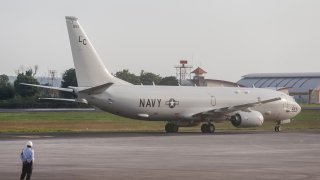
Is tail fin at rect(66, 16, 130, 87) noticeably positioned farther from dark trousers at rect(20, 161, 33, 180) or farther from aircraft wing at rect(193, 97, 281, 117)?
dark trousers at rect(20, 161, 33, 180)

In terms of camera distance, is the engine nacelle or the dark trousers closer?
the dark trousers

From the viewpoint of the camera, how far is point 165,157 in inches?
1490

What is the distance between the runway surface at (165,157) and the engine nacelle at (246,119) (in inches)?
297

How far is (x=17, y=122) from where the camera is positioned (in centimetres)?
7506

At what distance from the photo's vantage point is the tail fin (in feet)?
193

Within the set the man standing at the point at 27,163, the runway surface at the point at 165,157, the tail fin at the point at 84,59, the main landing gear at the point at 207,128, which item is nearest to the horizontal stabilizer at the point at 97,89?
the tail fin at the point at 84,59

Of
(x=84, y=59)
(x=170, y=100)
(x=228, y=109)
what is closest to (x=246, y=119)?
(x=228, y=109)

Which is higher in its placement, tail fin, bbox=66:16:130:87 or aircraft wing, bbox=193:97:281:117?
tail fin, bbox=66:16:130:87

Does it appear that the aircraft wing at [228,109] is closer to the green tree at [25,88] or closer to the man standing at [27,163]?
the man standing at [27,163]

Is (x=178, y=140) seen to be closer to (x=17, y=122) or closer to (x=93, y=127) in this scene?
(x=93, y=127)

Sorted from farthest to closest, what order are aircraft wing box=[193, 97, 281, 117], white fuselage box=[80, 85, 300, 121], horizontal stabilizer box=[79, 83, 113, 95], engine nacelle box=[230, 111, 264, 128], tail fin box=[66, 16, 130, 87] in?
engine nacelle box=[230, 111, 264, 128], aircraft wing box=[193, 97, 281, 117], white fuselage box=[80, 85, 300, 121], tail fin box=[66, 16, 130, 87], horizontal stabilizer box=[79, 83, 113, 95]

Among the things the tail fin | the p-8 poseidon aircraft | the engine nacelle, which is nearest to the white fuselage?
the p-8 poseidon aircraft

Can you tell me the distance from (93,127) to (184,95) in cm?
1113

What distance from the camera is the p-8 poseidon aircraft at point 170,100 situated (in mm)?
58812
